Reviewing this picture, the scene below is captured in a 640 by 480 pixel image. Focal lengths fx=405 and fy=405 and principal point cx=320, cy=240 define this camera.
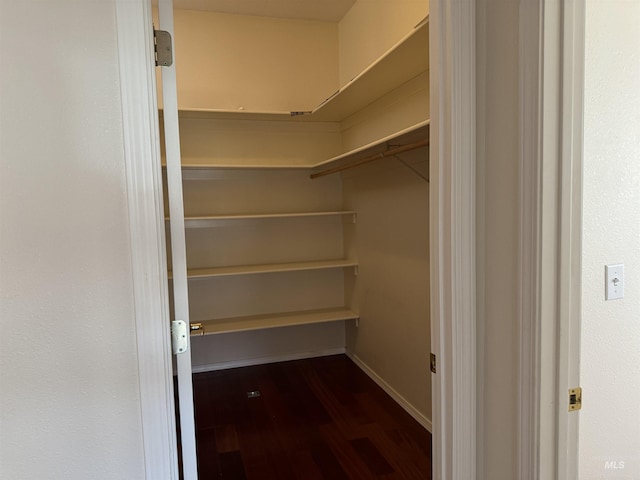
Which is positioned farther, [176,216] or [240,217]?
[240,217]

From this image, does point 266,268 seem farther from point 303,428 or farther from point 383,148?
point 383,148

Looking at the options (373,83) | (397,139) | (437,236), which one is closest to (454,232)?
(437,236)

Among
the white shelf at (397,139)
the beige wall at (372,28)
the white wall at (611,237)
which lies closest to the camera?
the white wall at (611,237)

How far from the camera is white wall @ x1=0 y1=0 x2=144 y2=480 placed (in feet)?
2.66

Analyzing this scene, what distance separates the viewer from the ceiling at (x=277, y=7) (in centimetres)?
310

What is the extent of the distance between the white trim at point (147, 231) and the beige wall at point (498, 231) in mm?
862

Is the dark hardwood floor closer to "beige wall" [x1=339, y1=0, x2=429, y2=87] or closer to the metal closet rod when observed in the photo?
the metal closet rod

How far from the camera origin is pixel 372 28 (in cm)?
289

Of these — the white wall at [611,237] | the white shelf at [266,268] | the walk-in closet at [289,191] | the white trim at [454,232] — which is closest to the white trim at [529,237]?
the white trim at [454,232]

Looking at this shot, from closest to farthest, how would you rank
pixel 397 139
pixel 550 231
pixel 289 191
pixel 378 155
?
1. pixel 550 231
2. pixel 397 139
3. pixel 378 155
4. pixel 289 191

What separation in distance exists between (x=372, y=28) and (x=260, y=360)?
9.38 feet

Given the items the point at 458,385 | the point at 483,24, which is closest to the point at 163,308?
the point at 458,385

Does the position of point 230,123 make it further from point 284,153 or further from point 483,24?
point 483,24

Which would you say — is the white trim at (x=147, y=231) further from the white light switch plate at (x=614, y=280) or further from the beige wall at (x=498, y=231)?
the white light switch plate at (x=614, y=280)
